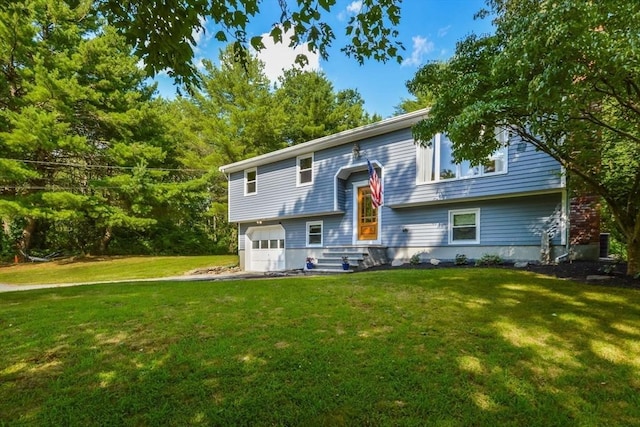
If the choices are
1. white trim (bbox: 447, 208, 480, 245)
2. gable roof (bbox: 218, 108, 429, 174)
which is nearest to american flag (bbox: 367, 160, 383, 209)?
gable roof (bbox: 218, 108, 429, 174)

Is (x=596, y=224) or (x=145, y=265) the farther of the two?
(x=145, y=265)

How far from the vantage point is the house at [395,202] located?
932 cm

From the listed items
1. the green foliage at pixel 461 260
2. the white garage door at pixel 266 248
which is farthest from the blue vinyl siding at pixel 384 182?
the green foliage at pixel 461 260

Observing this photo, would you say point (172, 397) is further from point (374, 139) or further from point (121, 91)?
point (121, 91)

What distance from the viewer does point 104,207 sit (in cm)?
1856

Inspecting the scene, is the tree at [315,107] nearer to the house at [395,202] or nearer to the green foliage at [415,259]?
the house at [395,202]

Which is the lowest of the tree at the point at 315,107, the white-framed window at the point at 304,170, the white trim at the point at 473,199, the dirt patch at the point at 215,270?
the dirt patch at the point at 215,270

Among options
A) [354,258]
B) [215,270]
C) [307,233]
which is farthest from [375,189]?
[215,270]

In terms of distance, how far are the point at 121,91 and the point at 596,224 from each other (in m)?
22.9

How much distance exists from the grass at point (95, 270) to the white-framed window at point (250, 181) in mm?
3983

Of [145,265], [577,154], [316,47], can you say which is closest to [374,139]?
→ [577,154]

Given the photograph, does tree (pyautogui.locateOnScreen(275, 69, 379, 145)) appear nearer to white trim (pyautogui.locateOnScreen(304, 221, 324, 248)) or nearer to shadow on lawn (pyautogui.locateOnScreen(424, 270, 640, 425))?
white trim (pyautogui.locateOnScreen(304, 221, 324, 248))

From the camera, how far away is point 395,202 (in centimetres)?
1167

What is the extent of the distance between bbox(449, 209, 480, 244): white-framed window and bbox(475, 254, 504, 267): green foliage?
0.74 m
